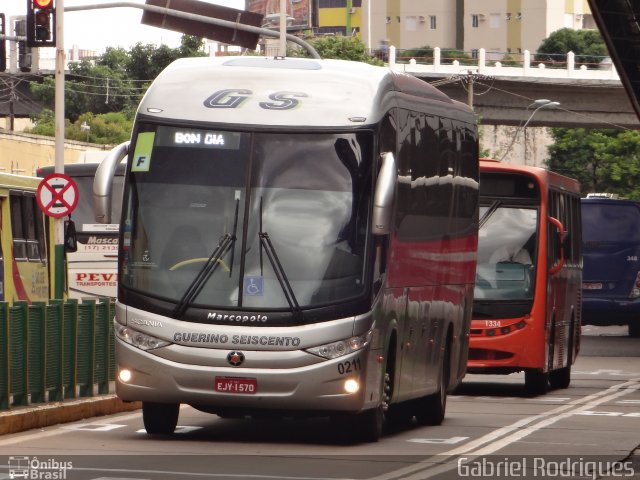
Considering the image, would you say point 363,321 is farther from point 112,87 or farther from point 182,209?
point 112,87

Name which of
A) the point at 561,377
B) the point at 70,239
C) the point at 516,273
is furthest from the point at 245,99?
the point at 561,377

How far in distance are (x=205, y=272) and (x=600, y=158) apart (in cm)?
9832

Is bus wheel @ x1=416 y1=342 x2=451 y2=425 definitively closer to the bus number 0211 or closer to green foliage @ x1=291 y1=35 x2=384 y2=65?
the bus number 0211

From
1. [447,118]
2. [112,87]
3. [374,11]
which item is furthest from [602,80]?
[374,11]

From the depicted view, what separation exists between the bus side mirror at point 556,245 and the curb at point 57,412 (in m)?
6.97

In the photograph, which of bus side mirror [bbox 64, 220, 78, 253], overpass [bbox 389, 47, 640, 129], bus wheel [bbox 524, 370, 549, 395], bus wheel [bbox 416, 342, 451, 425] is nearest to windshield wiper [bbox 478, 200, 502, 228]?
bus wheel [bbox 524, 370, 549, 395]

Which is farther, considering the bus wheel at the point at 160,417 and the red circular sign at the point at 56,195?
the red circular sign at the point at 56,195

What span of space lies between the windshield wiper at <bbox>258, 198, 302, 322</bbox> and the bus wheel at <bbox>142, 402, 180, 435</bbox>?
5.43ft

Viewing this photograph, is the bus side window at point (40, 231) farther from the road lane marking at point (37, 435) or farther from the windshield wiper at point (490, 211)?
the road lane marking at point (37, 435)

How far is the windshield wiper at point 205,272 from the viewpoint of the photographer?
1459 centimetres

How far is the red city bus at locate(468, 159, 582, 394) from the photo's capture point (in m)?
23.0

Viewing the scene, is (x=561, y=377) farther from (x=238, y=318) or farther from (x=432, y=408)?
(x=238, y=318)

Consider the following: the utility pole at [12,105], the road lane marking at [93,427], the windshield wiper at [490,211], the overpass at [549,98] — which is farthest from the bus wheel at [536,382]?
the utility pole at [12,105]

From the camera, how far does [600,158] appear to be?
111125mm
